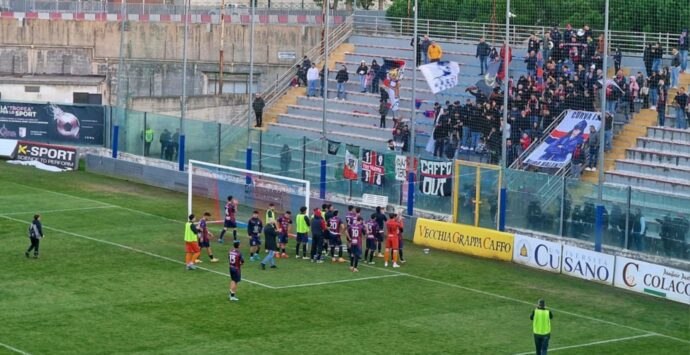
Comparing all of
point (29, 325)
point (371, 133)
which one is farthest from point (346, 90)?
point (29, 325)

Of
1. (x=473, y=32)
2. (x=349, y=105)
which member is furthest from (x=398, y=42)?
(x=349, y=105)

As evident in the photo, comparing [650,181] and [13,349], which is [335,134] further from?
[13,349]

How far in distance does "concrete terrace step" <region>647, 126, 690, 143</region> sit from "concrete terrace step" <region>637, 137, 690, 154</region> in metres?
0.24

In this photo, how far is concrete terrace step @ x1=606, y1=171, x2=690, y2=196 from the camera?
43125mm

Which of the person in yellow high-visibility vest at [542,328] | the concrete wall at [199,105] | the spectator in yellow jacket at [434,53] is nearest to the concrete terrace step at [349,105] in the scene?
the spectator in yellow jacket at [434,53]

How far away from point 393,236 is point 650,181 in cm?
931

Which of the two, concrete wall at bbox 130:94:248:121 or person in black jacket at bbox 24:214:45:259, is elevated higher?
concrete wall at bbox 130:94:248:121

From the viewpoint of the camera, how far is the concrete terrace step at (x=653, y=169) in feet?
144

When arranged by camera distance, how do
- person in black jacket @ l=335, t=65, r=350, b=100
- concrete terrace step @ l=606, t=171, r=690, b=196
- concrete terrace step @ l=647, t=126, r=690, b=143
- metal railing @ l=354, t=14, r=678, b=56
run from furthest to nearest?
1. person in black jacket @ l=335, t=65, r=350, b=100
2. metal railing @ l=354, t=14, r=678, b=56
3. concrete terrace step @ l=647, t=126, r=690, b=143
4. concrete terrace step @ l=606, t=171, r=690, b=196

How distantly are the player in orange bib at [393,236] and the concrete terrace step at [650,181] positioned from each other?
8.88 meters

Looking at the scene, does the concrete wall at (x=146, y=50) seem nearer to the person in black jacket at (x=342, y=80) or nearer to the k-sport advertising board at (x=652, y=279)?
the person in black jacket at (x=342, y=80)

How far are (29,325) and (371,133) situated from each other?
24.6 m

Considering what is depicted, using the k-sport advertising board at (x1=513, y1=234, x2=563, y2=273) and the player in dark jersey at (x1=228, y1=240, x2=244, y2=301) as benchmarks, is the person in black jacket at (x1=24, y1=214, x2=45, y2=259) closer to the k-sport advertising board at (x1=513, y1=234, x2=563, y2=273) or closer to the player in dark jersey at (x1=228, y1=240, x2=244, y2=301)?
the player in dark jersey at (x1=228, y1=240, x2=244, y2=301)

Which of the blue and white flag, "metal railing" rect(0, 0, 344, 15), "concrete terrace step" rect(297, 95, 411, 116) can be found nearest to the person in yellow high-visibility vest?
the blue and white flag
